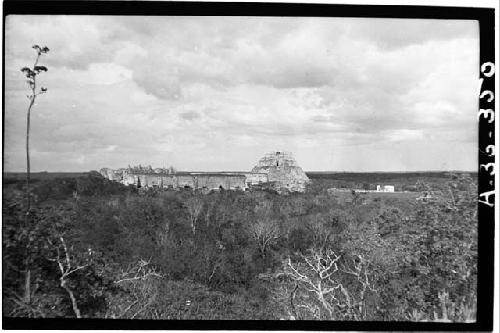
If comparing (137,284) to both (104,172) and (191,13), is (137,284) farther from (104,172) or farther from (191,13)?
(191,13)

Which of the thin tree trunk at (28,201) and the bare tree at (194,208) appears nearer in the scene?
the thin tree trunk at (28,201)

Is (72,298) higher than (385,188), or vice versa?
(385,188)

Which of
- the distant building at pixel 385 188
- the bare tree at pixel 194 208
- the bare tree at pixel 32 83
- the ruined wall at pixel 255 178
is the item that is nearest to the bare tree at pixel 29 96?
the bare tree at pixel 32 83

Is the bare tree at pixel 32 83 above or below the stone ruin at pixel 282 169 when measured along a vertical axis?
above

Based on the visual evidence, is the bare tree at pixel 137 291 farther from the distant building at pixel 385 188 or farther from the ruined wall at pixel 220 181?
the distant building at pixel 385 188

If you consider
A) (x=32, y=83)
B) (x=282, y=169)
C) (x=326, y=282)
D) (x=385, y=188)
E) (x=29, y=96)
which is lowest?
→ (x=326, y=282)

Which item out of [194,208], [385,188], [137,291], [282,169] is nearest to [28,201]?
[137,291]

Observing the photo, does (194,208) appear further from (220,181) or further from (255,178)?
(255,178)
